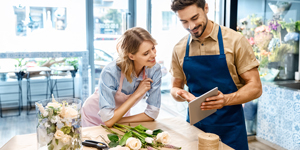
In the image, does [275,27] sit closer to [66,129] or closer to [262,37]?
[262,37]

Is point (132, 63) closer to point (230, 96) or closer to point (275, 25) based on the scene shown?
point (230, 96)

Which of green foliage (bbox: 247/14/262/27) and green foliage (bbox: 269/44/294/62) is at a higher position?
green foliage (bbox: 247/14/262/27)

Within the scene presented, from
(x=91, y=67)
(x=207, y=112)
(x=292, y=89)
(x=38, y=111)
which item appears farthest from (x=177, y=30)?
(x=38, y=111)

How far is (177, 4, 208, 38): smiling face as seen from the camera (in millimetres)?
1667

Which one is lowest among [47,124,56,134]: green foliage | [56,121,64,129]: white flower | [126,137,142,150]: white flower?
[126,137,142,150]: white flower

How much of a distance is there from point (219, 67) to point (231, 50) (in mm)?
131

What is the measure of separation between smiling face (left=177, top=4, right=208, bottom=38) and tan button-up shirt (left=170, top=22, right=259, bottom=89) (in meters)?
0.09

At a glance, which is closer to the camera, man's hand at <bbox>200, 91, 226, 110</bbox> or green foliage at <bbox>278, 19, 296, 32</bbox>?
man's hand at <bbox>200, 91, 226, 110</bbox>

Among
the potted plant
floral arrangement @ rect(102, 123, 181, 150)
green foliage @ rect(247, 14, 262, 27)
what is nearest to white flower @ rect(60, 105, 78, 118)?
floral arrangement @ rect(102, 123, 181, 150)

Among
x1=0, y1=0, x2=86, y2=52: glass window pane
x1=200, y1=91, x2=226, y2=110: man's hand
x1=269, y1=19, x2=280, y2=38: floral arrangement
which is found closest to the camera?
x1=200, y1=91, x2=226, y2=110: man's hand

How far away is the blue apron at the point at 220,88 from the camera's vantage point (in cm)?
178

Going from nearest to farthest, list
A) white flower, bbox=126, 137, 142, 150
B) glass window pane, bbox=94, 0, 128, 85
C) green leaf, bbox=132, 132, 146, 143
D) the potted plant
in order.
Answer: white flower, bbox=126, 137, 142, 150 → green leaf, bbox=132, 132, 146, 143 → the potted plant → glass window pane, bbox=94, 0, 128, 85

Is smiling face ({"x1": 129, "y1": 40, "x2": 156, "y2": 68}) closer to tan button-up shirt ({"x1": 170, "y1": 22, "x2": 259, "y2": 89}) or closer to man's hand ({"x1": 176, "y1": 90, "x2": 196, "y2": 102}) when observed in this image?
tan button-up shirt ({"x1": 170, "y1": 22, "x2": 259, "y2": 89})

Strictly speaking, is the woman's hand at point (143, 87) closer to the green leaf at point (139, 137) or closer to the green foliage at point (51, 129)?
the green leaf at point (139, 137)
